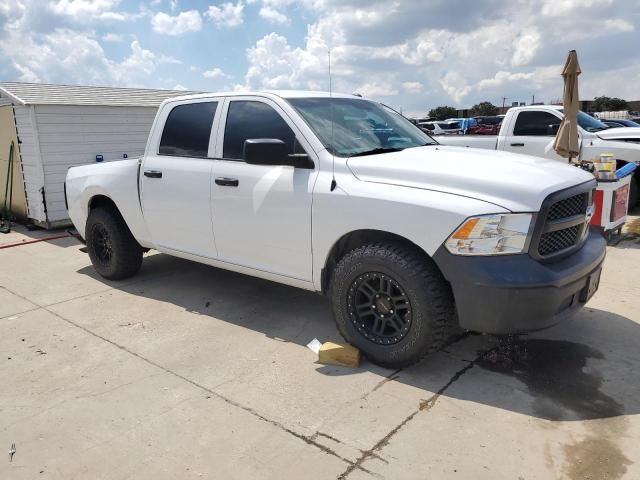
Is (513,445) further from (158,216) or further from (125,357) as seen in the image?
(158,216)

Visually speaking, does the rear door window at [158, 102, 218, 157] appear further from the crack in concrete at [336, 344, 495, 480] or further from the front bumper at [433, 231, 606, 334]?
the crack in concrete at [336, 344, 495, 480]

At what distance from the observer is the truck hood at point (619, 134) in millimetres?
9125

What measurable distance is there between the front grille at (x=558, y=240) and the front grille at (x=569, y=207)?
0.10 meters

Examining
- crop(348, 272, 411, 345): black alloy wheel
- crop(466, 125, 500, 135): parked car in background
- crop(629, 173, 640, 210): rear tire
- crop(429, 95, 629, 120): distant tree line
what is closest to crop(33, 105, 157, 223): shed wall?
crop(348, 272, 411, 345): black alloy wheel

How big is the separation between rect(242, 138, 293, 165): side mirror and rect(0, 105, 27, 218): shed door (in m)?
6.90

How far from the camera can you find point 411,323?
11.3 feet

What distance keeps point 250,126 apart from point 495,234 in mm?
2204

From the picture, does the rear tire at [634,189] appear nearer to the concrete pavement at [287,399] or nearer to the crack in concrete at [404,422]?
the concrete pavement at [287,399]

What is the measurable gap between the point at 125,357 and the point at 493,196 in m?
2.86

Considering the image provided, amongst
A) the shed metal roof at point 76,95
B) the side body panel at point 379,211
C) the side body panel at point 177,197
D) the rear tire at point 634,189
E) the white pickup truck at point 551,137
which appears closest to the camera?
the side body panel at point 379,211

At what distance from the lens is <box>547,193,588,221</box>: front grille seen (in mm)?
3320

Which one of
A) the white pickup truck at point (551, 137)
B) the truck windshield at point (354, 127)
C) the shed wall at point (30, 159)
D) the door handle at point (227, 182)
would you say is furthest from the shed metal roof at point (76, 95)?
the truck windshield at point (354, 127)

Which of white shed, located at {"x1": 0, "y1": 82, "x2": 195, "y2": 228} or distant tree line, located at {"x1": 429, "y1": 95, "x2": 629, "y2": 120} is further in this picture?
distant tree line, located at {"x1": 429, "y1": 95, "x2": 629, "y2": 120}

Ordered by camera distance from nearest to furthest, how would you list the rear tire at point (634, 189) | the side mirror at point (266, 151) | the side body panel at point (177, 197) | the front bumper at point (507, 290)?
the front bumper at point (507, 290) → the side mirror at point (266, 151) → the side body panel at point (177, 197) → the rear tire at point (634, 189)
